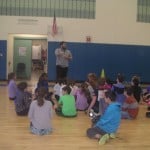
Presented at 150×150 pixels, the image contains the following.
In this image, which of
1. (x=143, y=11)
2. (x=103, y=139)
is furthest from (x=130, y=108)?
(x=143, y=11)

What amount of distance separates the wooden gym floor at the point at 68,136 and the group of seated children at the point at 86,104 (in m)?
0.18

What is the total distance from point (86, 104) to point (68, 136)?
8.90ft

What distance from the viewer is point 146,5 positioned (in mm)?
17297

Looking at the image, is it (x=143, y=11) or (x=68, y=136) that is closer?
(x=68, y=136)

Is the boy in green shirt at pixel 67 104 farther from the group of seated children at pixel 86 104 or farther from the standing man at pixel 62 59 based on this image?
the standing man at pixel 62 59

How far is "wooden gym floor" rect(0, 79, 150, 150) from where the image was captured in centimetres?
571

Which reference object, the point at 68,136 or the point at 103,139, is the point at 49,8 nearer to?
the point at 68,136

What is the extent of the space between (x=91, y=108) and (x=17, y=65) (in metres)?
11.6

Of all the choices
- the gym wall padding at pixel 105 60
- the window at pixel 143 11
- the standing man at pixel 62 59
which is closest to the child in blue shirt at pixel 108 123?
the standing man at pixel 62 59

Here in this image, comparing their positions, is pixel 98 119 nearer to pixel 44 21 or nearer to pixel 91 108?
pixel 91 108

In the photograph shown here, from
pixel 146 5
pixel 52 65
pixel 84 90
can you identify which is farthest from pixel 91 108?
pixel 146 5

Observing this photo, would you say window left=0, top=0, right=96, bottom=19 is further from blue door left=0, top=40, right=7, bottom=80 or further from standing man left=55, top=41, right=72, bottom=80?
standing man left=55, top=41, right=72, bottom=80

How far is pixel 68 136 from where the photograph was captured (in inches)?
251

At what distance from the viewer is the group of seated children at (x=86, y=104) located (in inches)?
241
